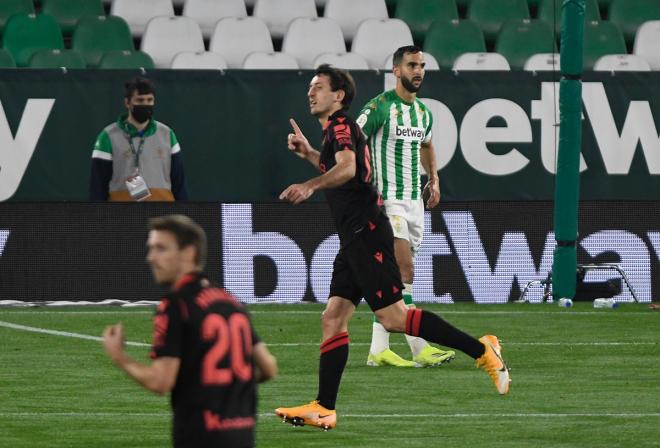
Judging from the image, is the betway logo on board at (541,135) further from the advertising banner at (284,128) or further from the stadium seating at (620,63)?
the stadium seating at (620,63)

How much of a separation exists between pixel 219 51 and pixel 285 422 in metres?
11.1

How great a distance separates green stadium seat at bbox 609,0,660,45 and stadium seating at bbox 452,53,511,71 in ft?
8.94

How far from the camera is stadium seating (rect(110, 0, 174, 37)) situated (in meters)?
19.7

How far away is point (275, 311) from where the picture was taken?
14602mm

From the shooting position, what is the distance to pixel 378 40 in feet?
63.2

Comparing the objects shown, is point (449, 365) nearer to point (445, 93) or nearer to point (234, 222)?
point (234, 222)

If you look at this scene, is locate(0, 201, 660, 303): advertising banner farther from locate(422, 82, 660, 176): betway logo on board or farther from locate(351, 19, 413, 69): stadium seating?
locate(351, 19, 413, 69): stadium seating

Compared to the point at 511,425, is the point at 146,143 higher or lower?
higher

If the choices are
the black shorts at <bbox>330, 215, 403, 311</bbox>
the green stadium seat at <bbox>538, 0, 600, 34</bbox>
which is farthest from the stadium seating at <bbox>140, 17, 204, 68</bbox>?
the black shorts at <bbox>330, 215, 403, 311</bbox>

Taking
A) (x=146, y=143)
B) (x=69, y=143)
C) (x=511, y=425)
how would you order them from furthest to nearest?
(x=69, y=143), (x=146, y=143), (x=511, y=425)

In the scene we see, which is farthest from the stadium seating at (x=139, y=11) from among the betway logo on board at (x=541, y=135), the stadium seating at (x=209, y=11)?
the betway logo on board at (x=541, y=135)

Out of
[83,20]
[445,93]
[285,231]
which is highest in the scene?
[83,20]

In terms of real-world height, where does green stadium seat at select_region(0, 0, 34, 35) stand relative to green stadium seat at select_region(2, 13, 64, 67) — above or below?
above

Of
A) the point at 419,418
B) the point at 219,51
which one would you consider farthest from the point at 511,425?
the point at 219,51
